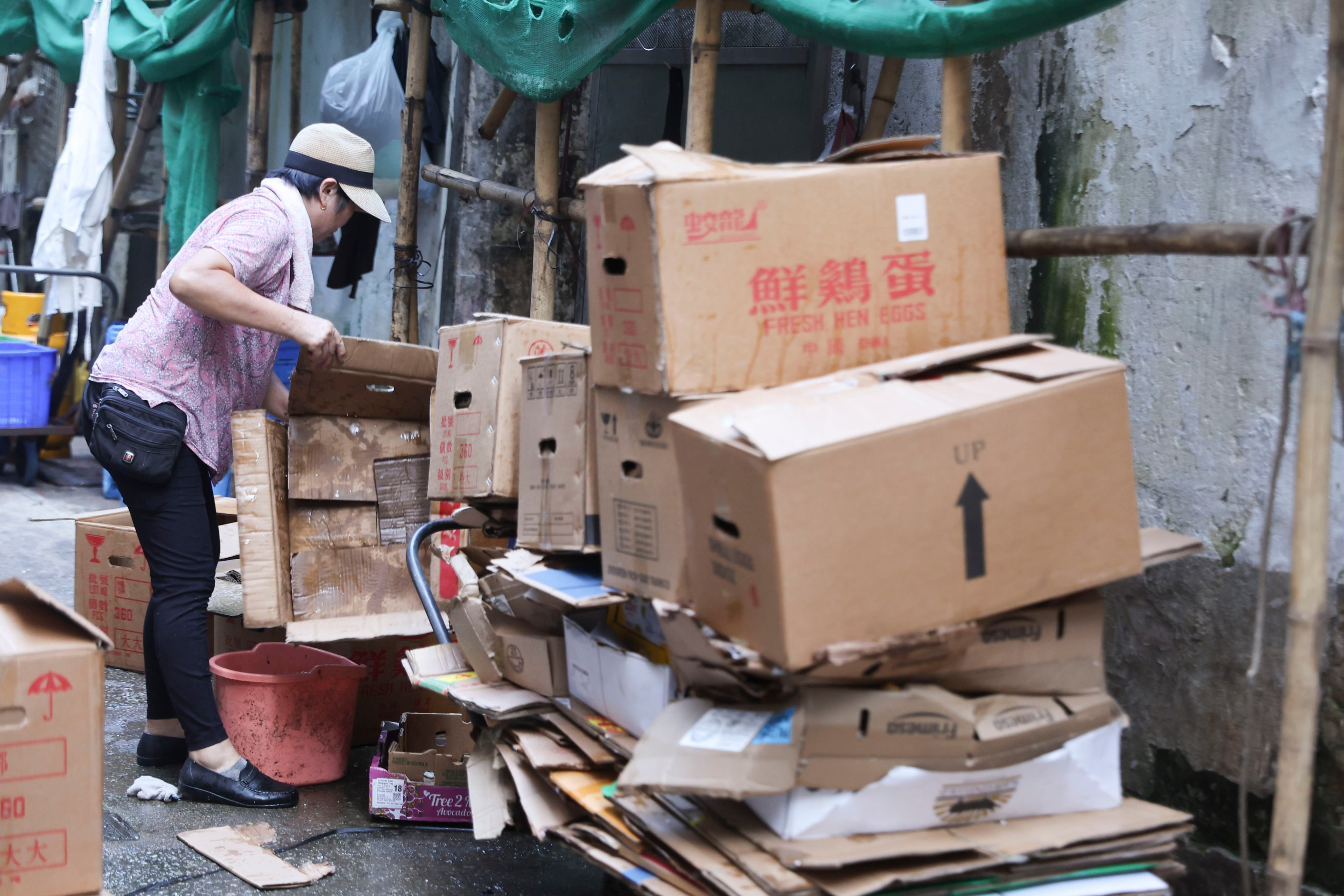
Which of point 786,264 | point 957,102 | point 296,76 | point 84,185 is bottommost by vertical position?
point 786,264

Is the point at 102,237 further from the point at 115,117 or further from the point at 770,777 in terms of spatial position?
the point at 770,777

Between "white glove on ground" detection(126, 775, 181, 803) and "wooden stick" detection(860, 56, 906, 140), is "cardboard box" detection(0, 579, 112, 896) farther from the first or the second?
"wooden stick" detection(860, 56, 906, 140)

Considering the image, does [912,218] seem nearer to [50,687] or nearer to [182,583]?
[50,687]

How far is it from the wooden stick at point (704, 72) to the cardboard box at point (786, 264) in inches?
39.2

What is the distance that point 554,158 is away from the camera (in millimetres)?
4070

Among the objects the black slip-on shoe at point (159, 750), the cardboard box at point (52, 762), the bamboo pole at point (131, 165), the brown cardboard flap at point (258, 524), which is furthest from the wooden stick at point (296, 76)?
the cardboard box at point (52, 762)

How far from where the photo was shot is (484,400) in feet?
9.20

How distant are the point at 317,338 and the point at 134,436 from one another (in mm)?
516

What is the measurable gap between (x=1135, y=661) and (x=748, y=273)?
4.47 ft

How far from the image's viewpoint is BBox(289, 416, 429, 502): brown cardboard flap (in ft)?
10.5

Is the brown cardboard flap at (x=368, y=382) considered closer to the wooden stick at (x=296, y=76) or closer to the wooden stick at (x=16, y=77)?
the wooden stick at (x=296, y=76)

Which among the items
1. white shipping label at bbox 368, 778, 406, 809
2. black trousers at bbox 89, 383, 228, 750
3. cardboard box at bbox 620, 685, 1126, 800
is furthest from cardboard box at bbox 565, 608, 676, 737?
black trousers at bbox 89, 383, 228, 750

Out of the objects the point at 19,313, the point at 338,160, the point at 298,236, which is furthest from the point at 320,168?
the point at 19,313

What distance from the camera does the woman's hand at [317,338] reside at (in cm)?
295
